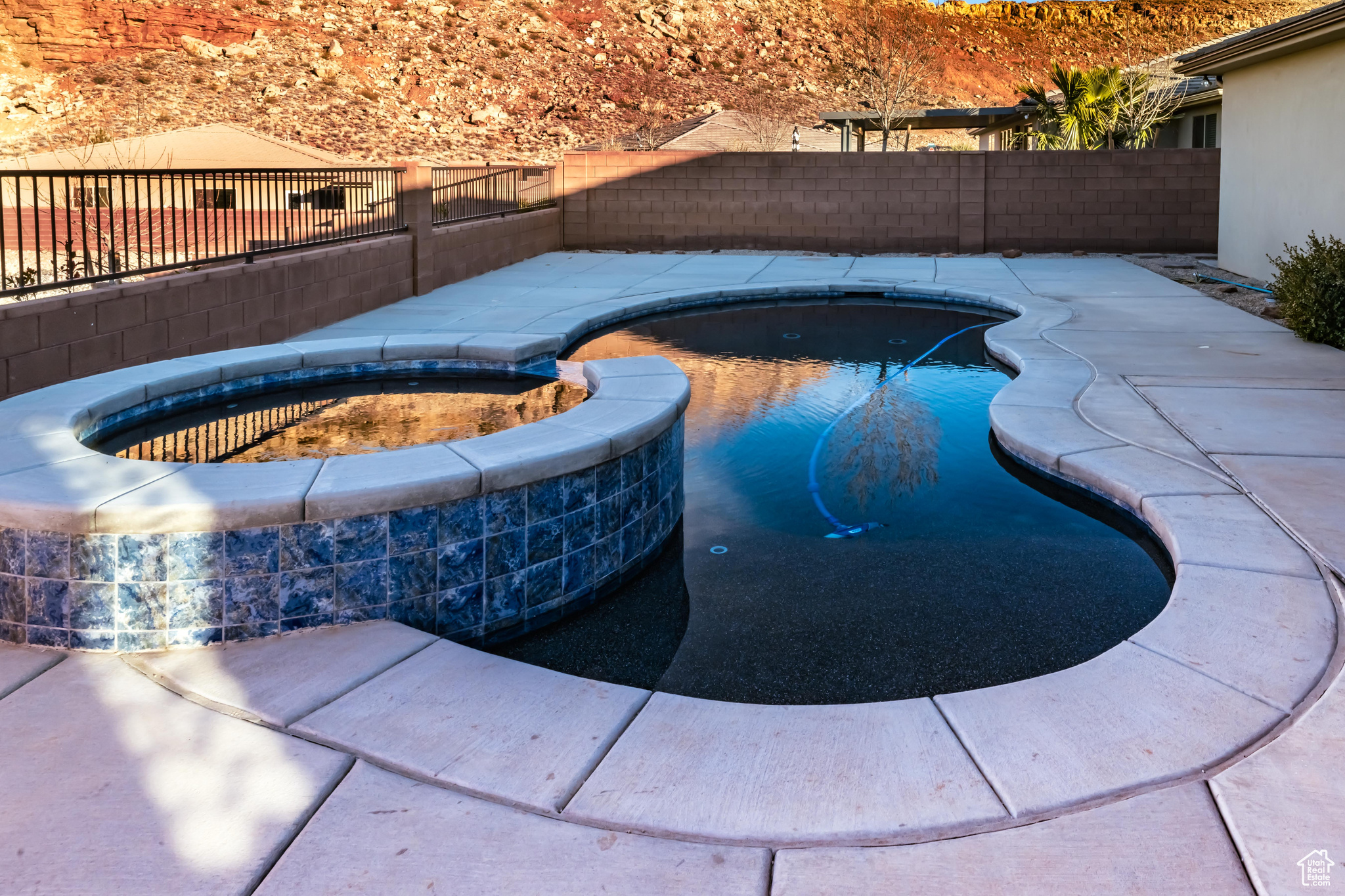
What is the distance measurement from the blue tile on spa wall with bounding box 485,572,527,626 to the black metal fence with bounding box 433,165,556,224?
36.5 feet

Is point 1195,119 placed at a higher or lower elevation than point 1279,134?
higher

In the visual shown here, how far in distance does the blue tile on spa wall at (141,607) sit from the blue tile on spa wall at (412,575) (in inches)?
28.0

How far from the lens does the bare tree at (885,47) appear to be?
5447 cm

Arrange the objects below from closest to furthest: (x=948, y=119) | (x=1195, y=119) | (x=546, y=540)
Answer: (x=546, y=540), (x=1195, y=119), (x=948, y=119)

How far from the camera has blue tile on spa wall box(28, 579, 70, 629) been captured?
3467 millimetres

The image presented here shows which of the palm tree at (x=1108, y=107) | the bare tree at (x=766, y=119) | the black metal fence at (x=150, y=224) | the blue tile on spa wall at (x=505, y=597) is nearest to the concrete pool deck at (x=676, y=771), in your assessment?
the blue tile on spa wall at (x=505, y=597)

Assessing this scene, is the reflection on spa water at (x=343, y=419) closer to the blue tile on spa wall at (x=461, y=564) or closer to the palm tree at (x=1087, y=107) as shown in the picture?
the blue tile on spa wall at (x=461, y=564)

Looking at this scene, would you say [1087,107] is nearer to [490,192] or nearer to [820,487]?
[490,192]

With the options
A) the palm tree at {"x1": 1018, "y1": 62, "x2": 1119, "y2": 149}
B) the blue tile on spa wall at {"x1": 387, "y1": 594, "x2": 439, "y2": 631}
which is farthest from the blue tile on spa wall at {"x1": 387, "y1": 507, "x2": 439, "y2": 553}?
the palm tree at {"x1": 1018, "y1": 62, "x2": 1119, "y2": 149}

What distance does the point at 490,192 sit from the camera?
17641 millimetres

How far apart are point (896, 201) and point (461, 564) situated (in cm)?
1640

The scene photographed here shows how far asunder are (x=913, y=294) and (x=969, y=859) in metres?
11.1

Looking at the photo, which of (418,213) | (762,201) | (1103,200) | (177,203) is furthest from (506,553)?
(177,203)

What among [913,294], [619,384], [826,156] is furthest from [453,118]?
[619,384]
